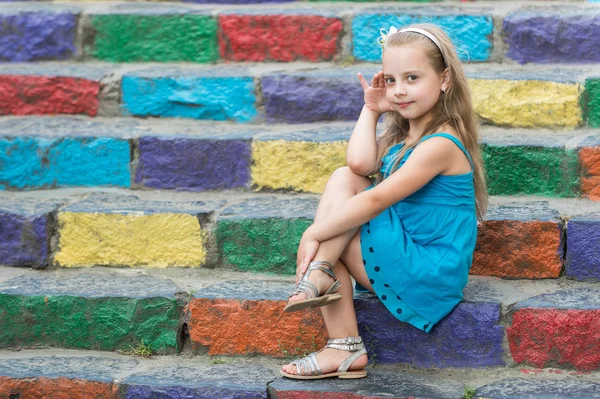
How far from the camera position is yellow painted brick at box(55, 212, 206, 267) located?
350 cm

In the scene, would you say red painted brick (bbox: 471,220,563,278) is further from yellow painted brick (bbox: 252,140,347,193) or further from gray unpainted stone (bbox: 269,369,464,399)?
yellow painted brick (bbox: 252,140,347,193)

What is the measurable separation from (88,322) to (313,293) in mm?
940

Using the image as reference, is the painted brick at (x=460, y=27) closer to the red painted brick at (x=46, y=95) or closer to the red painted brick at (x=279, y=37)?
the red painted brick at (x=279, y=37)

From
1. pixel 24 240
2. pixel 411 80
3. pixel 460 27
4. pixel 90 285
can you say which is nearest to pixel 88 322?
pixel 90 285

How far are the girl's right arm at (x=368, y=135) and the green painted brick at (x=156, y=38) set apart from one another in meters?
1.27

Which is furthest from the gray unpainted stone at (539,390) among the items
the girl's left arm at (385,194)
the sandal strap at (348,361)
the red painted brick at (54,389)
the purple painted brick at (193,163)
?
the purple painted brick at (193,163)

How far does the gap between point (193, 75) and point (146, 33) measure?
0.43 meters

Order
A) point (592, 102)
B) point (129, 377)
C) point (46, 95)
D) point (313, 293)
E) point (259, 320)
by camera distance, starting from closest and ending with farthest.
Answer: point (313, 293) → point (129, 377) → point (259, 320) → point (592, 102) → point (46, 95)

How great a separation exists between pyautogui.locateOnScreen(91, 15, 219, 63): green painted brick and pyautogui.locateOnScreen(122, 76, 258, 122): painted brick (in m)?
0.29

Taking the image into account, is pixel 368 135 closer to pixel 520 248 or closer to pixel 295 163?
pixel 295 163

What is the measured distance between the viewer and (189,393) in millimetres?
2975

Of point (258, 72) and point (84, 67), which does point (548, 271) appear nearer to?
point (258, 72)

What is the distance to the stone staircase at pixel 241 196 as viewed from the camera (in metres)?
3.03

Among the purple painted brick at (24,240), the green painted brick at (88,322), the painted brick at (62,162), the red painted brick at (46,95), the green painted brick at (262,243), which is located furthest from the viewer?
the red painted brick at (46,95)
